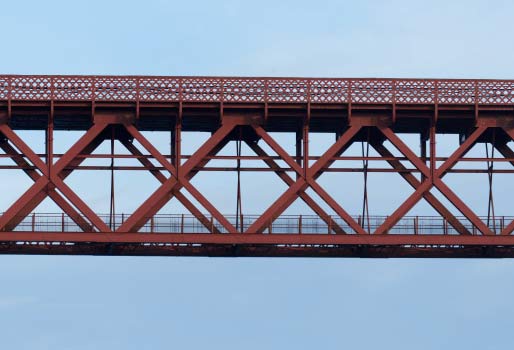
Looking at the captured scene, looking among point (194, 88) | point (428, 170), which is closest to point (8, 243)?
point (194, 88)

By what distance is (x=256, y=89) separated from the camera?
372ft

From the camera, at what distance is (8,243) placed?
113 meters

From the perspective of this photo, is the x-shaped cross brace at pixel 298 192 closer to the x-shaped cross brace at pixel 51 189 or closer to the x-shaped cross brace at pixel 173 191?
the x-shaped cross brace at pixel 173 191

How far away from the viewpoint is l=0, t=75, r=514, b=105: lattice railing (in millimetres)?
113125

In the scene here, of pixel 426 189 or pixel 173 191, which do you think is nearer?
pixel 173 191

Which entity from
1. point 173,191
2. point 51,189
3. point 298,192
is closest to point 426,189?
point 298,192

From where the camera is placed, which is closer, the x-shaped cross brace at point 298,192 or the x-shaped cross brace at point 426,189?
the x-shaped cross brace at point 298,192

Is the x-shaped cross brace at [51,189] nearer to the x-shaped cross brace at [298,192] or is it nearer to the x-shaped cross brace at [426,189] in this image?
the x-shaped cross brace at [298,192]

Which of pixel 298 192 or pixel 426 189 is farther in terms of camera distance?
pixel 426 189

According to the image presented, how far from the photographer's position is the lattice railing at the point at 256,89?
113125 mm

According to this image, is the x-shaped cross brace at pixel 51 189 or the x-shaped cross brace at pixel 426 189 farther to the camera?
the x-shaped cross brace at pixel 426 189

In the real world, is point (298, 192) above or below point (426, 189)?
below

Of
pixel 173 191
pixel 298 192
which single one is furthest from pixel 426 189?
pixel 173 191

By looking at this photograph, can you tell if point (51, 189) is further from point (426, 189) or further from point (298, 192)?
point (426, 189)
